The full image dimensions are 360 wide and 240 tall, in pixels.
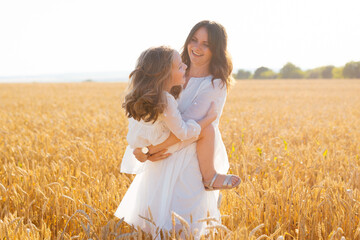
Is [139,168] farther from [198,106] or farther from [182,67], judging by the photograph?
[182,67]

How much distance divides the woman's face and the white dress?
0.28m

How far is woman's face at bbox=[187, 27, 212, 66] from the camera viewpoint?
2498 millimetres

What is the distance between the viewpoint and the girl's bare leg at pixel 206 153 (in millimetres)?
2133

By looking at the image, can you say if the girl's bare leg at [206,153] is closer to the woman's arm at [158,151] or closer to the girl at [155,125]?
the girl at [155,125]

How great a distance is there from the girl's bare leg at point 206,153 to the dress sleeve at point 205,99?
12 cm

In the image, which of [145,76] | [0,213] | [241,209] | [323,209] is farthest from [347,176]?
[0,213]

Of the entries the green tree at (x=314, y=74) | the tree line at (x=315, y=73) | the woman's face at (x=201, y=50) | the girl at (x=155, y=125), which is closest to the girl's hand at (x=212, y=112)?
the girl at (x=155, y=125)

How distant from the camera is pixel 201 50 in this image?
2.50 meters

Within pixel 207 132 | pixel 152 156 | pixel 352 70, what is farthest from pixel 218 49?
pixel 352 70

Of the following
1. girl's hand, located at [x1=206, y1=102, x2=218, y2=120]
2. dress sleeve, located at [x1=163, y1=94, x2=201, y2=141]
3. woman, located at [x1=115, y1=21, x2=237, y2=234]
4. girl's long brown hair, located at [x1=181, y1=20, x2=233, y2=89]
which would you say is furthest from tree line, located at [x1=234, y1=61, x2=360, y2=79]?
dress sleeve, located at [x1=163, y1=94, x2=201, y2=141]

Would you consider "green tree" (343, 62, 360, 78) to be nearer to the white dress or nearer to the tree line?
the tree line

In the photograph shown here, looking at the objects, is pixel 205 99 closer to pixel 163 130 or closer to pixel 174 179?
pixel 163 130

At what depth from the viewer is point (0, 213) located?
8.21 feet

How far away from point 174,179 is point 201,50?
0.97 meters
